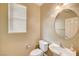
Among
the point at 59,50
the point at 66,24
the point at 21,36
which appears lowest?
the point at 59,50

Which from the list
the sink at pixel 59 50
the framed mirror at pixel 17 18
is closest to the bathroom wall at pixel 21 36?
the framed mirror at pixel 17 18

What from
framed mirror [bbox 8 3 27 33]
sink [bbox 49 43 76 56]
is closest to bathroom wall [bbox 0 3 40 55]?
framed mirror [bbox 8 3 27 33]

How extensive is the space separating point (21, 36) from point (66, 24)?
0.51 m

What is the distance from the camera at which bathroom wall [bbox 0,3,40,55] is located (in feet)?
4.84

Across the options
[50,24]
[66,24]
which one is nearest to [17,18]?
[50,24]

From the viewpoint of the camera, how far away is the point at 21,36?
149 cm

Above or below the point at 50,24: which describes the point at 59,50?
below

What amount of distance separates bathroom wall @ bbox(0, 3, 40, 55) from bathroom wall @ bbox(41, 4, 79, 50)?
0.05 m

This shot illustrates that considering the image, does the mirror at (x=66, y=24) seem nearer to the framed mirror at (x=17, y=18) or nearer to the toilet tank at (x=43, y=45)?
the toilet tank at (x=43, y=45)

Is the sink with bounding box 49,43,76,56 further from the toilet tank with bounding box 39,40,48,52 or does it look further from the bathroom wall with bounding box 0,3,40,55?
the bathroom wall with bounding box 0,3,40,55

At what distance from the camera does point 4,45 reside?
148 centimetres

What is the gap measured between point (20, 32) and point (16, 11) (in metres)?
0.23

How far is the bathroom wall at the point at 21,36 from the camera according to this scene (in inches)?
58.1

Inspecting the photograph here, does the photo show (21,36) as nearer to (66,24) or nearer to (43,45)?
(43,45)
